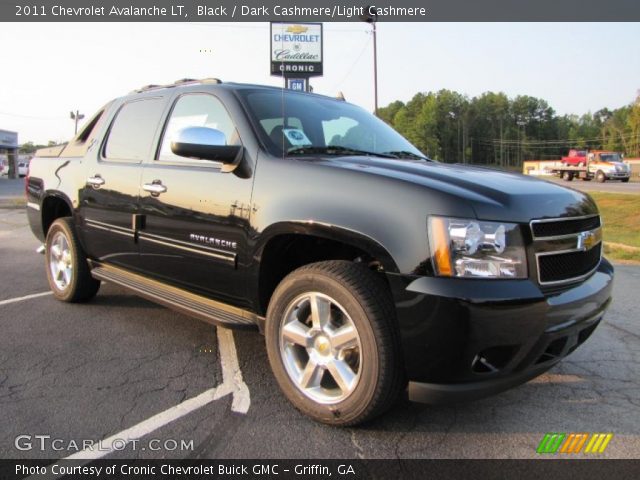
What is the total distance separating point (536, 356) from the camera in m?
2.43

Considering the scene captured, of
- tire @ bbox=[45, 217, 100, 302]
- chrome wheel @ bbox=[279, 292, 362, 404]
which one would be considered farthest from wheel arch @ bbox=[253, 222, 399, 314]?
tire @ bbox=[45, 217, 100, 302]

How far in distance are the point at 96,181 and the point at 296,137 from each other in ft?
6.56

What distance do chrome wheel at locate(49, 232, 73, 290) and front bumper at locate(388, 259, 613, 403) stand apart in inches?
143

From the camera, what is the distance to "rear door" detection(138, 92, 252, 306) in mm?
3129

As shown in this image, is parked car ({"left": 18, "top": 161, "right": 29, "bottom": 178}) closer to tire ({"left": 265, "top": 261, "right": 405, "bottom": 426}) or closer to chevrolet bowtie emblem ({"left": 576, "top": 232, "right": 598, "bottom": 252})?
tire ({"left": 265, "top": 261, "right": 405, "bottom": 426})

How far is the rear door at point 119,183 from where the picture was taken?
3.96m

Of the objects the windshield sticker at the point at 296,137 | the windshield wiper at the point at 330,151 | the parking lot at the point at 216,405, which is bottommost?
the parking lot at the point at 216,405

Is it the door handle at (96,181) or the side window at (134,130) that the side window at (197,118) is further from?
the door handle at (96,181)

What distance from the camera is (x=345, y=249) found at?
2979 mm

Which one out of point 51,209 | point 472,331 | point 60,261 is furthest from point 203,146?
point 51,209

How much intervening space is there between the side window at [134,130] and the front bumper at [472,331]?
8.18 ft

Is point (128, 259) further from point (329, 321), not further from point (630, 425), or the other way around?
point (630, 425)

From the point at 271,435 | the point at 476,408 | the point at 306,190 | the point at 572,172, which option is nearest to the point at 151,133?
the point at 306,190

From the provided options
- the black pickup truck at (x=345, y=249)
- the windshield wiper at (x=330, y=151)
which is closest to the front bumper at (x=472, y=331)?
the black pickup truck at (x=345, y=249)
